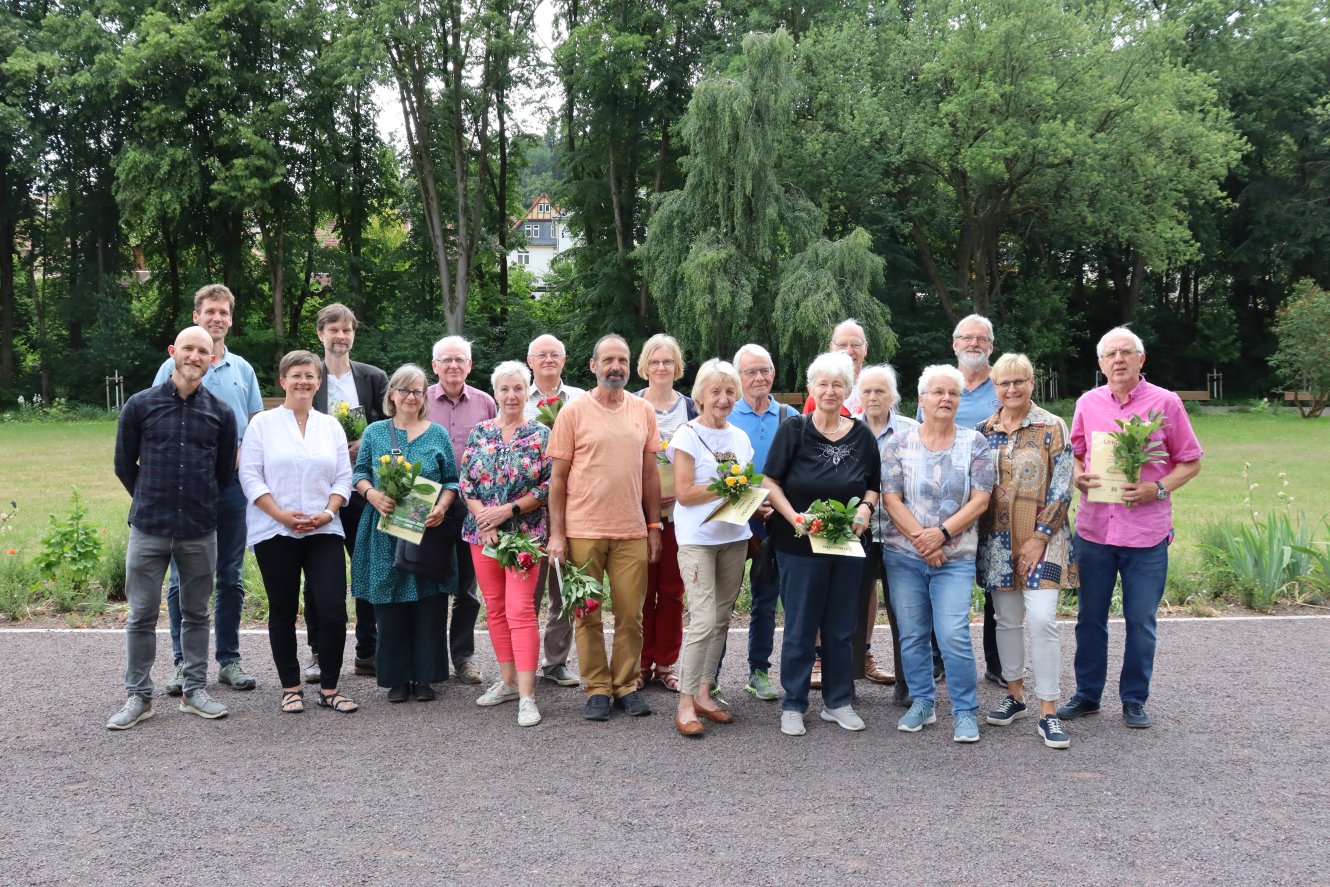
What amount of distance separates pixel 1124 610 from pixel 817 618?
1573 millimetres

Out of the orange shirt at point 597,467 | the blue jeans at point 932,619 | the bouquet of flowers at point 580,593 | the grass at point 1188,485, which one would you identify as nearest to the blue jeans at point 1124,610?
the blue jeans at point 932,619

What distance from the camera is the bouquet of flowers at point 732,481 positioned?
16.9 feet

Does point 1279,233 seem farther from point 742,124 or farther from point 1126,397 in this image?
point 1126,397

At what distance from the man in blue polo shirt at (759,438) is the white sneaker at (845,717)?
0.51 metres

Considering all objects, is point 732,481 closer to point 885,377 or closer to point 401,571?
point 885,377

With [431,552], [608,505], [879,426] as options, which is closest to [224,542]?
[431,552]

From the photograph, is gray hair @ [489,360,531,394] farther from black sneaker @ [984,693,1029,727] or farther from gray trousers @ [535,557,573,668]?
black sneaker @ [984,693,1029,727]

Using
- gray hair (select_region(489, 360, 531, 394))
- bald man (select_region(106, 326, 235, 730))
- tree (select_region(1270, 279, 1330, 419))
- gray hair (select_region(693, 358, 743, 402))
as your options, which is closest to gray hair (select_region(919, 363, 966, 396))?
gray hair (select_region(693, 358, 743, 402))

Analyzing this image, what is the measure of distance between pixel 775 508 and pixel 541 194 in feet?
120

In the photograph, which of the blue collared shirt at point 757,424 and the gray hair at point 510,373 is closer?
the gray hair at point 510,373

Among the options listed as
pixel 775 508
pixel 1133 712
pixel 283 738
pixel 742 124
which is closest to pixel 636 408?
pixel 775 508

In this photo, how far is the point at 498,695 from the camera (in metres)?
5.75

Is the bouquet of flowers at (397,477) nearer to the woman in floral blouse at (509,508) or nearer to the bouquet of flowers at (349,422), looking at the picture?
the woman in floral blouse at (509,508)

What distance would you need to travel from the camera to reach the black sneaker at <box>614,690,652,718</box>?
5535mm
